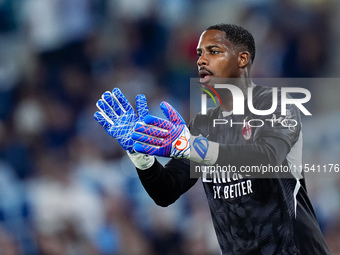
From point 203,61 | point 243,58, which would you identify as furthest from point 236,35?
point 203,61

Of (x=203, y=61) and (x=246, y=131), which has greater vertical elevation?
(x=203, y=61)

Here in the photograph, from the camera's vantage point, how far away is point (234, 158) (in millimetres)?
2920

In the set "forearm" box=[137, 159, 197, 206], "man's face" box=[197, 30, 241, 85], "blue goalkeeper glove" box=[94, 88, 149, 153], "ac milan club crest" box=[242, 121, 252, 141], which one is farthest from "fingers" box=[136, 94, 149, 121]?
"ac milan club crest" box=[242, 121, 252, 141]


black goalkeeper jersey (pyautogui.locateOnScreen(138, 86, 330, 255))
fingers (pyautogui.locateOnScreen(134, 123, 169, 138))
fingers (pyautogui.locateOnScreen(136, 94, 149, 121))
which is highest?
fingers (pyautogui.locateOnScreen(136, 94, 149, 121))

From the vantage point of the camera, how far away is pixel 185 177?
376 cm

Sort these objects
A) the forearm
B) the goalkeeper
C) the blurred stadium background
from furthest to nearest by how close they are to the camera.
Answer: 1. the blurred stadium background
2. the forearm
3. the goalkeeper

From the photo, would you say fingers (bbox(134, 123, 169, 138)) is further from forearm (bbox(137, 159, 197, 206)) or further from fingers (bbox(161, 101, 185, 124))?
forearm (bbox(137, 159, 197, 206))

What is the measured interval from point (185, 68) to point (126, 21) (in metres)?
1.14

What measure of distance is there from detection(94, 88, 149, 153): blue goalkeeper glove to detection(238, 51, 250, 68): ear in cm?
98

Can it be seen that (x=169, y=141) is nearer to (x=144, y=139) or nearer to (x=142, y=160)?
(x=144, y=139)

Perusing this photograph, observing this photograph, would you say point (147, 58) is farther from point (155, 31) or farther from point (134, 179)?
point (134, 179)

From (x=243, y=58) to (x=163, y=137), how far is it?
1.17 m

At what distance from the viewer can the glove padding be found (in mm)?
2816

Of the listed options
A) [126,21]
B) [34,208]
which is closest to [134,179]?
[34,208]
